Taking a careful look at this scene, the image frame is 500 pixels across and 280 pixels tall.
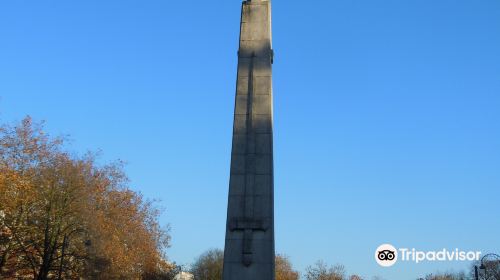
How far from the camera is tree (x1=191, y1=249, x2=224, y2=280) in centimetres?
6962

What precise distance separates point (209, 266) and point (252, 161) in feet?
195

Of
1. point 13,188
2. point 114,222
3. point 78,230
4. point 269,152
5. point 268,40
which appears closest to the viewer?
point 269,152

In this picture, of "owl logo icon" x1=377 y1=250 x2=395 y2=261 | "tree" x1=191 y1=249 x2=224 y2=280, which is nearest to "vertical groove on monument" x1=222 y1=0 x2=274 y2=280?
"owl logo icon" x1=377 y1=250 x2=395 y2=261

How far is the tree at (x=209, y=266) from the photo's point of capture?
69625mm

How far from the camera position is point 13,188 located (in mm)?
29500

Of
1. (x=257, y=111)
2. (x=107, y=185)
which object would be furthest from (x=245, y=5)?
(x=107, y=185)

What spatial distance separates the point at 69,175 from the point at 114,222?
22.3ft

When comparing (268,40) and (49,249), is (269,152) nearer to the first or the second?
(268,40)

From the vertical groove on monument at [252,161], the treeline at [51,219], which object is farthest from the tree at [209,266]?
the vertical groove on monument at [252,161]

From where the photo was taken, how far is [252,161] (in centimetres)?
1677

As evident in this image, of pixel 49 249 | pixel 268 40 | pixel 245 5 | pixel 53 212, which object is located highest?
pixel 245 5

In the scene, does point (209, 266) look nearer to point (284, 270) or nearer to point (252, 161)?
point (284, 270)

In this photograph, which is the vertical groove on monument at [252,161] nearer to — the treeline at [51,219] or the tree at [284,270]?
the treeline at [51,219]

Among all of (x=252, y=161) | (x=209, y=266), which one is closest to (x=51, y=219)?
(x=252, y=161)
